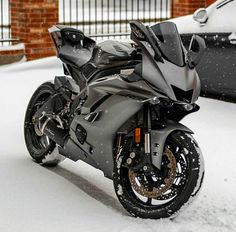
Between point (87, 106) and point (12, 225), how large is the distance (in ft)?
3.35

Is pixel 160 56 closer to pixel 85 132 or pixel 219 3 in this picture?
pixel 85 132

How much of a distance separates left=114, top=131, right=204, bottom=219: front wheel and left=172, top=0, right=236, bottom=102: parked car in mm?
3701

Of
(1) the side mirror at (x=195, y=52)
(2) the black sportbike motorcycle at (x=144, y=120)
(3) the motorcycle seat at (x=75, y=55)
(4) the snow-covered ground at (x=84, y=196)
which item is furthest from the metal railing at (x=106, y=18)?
(1) the side mirror at (x=195, y=52)

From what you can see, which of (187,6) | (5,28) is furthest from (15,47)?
(5,28)

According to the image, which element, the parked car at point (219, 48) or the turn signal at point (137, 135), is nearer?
the turn signal at point (137, 135)

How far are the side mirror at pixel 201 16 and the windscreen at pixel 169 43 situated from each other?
3.84 meters

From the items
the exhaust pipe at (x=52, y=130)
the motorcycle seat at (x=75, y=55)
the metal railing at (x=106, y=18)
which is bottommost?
the metal railing at (x=106, y=18)

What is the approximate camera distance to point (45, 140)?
6.19 m

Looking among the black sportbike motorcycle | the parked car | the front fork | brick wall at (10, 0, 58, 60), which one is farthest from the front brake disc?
brick wall at (10, 0, 58, 60)

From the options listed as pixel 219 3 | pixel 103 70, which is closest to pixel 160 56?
pixel 103 70

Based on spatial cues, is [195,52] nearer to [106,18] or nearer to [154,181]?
[154,181]

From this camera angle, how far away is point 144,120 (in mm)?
4719

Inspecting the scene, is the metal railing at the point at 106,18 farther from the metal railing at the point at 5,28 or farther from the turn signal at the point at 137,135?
the turn signal at the point at 137,135

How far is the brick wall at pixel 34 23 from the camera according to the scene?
12547 mm
